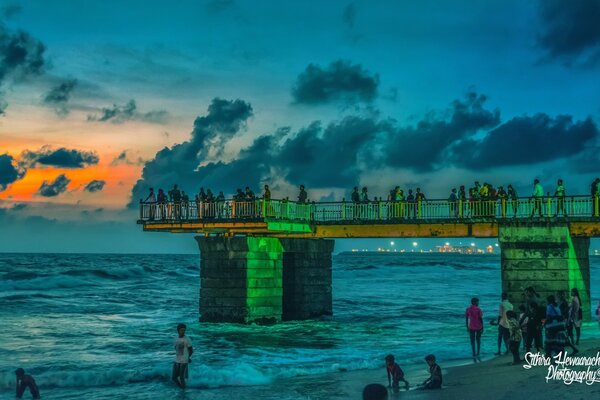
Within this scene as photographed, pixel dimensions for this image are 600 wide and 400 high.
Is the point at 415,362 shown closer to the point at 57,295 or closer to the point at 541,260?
the point at 541,260

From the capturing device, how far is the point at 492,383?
16406mm

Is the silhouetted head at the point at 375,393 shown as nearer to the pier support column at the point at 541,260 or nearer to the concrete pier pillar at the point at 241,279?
the pier support column at the point at 541,260

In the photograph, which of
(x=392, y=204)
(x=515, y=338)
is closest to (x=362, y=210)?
(x=392, y=204)

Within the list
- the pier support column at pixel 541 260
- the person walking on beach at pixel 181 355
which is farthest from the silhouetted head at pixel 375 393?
the pier support column at pixel 541 260

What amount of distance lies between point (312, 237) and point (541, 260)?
11.3 meters

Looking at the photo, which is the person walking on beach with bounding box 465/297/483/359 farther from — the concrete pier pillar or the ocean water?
the concrete pier pillar

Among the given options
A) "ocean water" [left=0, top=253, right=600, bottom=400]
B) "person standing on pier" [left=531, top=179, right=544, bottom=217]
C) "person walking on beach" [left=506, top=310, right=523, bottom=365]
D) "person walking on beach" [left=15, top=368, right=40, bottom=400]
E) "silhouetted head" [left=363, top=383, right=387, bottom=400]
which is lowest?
"ocean water" [left=0, top=253, right=600, bottom=400]

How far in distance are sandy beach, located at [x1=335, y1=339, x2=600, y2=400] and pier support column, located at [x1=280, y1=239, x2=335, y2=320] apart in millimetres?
14733

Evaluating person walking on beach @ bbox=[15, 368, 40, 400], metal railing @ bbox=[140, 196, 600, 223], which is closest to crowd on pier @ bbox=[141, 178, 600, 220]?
metal railing @ bbox=[140, 196, 600, 223]

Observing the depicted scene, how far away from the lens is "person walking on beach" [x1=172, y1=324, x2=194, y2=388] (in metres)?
17.9

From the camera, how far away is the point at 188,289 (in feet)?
239

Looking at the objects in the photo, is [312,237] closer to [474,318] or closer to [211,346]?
[211,346]

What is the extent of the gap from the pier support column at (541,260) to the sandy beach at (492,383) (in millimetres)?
6986

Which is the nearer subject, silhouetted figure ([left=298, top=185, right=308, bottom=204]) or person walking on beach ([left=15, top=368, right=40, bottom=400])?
person walking on beach ([left=15, top=368, right=40, bottom=400])
